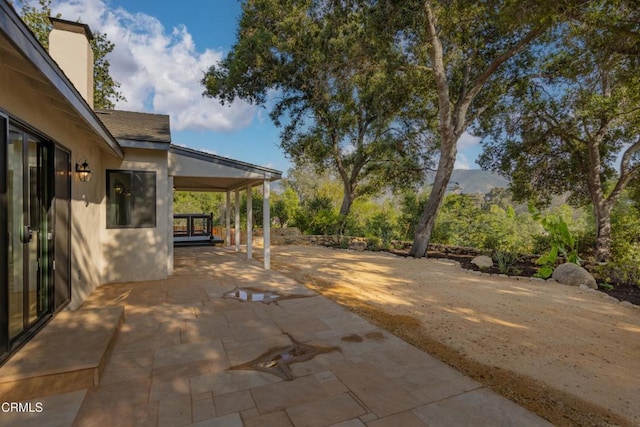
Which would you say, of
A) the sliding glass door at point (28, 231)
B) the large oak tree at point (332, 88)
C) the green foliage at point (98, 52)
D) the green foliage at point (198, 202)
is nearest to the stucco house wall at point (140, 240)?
the sliding glass door at point (28, 231)

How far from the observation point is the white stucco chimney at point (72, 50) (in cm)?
640

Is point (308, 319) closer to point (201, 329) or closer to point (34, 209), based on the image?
point (201, 329)

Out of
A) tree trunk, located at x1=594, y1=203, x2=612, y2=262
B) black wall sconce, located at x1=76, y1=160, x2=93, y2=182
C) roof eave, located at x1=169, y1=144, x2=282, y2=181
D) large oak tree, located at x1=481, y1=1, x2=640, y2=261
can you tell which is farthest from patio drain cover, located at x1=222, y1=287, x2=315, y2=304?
tree trunk, located at x1=594, y1=203, x2=612, y2=262

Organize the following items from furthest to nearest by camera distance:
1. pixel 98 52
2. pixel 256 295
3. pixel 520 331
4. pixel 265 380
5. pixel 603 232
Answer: pixel 98 52 → pixel 603 232 → pixel 256 295 → pixel 520 331 → pixel 265 380

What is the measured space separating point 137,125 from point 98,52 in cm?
1365

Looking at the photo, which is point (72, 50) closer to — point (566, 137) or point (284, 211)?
point (284, 211)

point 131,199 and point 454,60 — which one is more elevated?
point 454,60

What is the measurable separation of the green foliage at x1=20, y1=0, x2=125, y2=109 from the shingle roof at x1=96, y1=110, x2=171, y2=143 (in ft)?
34.4

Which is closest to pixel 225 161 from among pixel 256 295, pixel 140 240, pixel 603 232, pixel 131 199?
pixel 131 199

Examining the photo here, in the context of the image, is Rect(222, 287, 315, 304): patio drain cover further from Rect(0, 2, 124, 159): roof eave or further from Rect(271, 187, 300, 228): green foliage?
Rect(271, 187, 300, 228): green foliage

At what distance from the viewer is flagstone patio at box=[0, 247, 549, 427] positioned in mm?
2352

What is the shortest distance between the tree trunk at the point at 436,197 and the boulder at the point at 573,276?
3.95m

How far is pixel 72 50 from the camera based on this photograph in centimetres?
653

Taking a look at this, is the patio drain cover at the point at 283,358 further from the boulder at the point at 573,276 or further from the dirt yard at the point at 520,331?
the boulder at the point at 573,276
